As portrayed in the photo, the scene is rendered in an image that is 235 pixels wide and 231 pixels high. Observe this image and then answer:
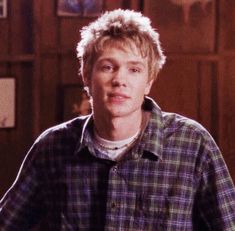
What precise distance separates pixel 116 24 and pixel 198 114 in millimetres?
1990

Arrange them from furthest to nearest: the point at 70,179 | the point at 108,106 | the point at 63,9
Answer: the point at 63,9 → the point at 70,179 → the point at 108,106

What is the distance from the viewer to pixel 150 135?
1497 mm

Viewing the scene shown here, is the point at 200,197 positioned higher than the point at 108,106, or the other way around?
the point at 108,106

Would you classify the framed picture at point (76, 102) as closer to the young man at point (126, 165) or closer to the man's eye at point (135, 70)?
the young man at point (126, 165)

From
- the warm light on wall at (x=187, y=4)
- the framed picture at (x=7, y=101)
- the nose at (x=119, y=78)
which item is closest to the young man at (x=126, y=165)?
the nose at (x=119, y=78)

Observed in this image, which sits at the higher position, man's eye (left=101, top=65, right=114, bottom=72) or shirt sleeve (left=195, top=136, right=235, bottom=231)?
man's eye (left=101, top=65, right=114, bottom=72)

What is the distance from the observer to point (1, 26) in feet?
10.5

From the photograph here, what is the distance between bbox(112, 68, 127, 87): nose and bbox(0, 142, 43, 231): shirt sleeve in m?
0.35

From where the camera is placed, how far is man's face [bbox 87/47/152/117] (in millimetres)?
1406

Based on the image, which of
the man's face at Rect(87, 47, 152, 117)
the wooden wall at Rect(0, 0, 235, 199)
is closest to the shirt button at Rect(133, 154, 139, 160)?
the man's face at Rect(87, 47, 152, 117)

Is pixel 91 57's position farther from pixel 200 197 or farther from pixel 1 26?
pixel 1 26

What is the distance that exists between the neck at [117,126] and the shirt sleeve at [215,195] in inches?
7.4

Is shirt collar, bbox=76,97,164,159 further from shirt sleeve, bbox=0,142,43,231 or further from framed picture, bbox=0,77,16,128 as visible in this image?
framed picture, bbox=0,77,16,128

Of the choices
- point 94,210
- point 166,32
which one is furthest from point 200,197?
point 166,32
